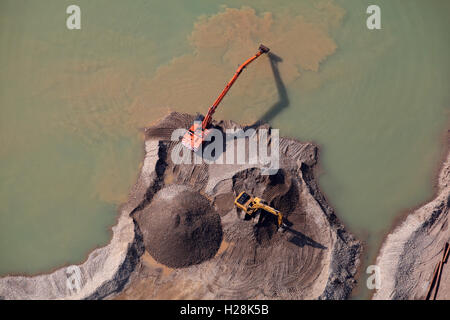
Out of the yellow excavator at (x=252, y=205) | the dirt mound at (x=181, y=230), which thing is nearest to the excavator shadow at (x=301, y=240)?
the yellow excavator at (x=252, y=205)

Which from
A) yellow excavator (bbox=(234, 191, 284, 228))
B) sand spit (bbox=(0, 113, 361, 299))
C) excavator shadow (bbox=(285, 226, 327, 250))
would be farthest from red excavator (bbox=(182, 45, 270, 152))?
excavator shadow (bbox=(285, 226, 327, 250))

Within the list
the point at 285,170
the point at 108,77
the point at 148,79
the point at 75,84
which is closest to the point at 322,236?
the point at 285,170

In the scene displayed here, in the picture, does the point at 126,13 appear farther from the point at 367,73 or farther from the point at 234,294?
the point at 234,294

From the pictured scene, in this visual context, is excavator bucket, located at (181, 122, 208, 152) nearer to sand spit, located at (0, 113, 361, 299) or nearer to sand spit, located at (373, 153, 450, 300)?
sand spit, located at (0, 113, 361, 299)

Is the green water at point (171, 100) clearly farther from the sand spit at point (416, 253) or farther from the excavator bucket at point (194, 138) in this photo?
the excavator bucket at point (194, 138)

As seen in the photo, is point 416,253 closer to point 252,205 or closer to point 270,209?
point 270,209
